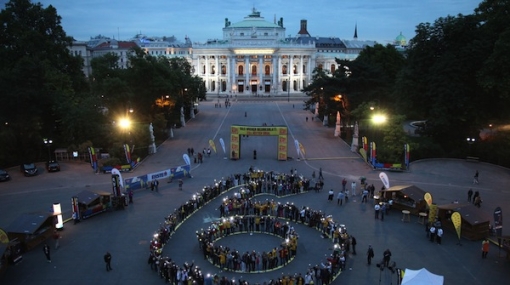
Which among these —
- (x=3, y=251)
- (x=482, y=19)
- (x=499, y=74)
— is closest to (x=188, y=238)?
(x=3, y=251)

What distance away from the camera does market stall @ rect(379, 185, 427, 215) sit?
27.1 metres

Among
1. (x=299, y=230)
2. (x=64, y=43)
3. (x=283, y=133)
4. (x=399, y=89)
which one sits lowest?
(x=299, y=230)

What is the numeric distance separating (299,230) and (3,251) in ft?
49.9

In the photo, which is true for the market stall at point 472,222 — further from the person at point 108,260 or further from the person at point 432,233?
the person at point 108,260

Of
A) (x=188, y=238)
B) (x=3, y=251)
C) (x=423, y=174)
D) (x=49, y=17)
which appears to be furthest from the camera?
(x=49, y=17)

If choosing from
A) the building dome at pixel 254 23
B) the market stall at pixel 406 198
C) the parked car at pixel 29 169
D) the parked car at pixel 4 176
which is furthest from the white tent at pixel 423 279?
the building dome at pixel 254 23

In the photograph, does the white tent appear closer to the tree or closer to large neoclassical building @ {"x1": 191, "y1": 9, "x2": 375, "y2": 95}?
the tree

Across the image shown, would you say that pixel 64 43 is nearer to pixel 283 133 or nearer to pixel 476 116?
pixel 283 133

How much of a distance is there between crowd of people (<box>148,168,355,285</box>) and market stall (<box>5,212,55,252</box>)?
6.15 metres

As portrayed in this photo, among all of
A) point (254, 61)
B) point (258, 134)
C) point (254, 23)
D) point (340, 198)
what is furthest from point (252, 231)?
point (254, 23)

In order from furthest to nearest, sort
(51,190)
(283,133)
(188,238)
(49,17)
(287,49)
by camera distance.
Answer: (287,49) < (49,17) < (283,133) < (51,190) < (188,238)

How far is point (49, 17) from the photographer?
5894cm

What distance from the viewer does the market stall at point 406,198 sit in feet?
89.0

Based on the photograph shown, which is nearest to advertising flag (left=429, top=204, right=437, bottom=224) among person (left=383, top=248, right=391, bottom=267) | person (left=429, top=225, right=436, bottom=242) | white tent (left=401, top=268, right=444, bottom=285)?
person (left=429, top=225, right=436, bottom=242)
